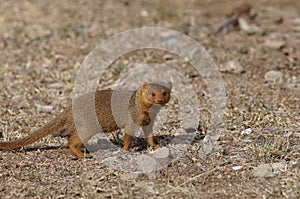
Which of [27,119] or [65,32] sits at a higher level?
[65,32]

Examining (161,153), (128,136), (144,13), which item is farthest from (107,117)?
(144,13)


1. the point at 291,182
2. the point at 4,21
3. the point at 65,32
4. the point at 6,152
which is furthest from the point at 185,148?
the point at 4,21

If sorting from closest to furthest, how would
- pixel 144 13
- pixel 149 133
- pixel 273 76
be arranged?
pixel 149 133
pixel 273 76
pixel 144 13

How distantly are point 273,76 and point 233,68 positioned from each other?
446mm

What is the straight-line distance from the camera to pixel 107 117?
14.6 ft

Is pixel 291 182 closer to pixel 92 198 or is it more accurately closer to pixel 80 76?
pixel 92 198

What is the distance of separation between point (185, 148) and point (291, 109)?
1.30m

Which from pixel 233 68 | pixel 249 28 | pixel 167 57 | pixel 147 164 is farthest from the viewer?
pixel 249 28

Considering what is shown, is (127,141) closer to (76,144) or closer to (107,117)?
(107,117)

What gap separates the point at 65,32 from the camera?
24.4 ft

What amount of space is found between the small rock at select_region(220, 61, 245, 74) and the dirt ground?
11mm

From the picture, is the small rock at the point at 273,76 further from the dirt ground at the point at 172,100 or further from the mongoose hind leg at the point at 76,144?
the mongoose hind leg at the point at 76,144

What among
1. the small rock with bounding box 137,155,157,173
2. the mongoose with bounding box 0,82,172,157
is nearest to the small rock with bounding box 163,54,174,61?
the mongoose with bounding box 0,82,172,157

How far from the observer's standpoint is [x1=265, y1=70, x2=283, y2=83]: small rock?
6121mm
